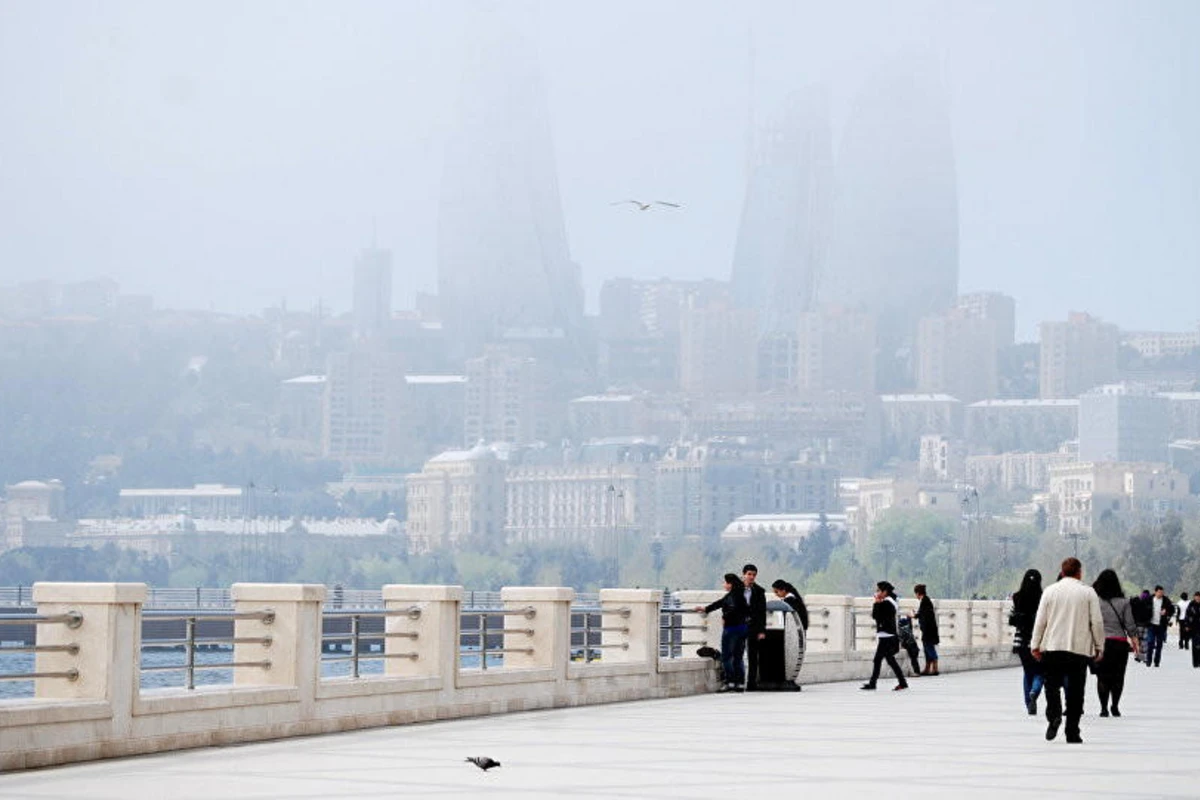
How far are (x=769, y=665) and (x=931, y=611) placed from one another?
7.10m

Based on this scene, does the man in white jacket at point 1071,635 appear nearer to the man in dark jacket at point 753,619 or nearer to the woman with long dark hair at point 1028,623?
the woman with long dark hair at point 1028,623

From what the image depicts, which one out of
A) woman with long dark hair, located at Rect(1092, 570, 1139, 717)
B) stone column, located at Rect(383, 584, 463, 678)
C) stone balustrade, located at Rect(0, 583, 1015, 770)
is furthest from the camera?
woman with long dark hair, located at Rect(1092, 570, 1139, 717)

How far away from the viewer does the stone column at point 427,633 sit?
863 inches

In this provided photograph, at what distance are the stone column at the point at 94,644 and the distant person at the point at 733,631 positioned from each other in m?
12.3

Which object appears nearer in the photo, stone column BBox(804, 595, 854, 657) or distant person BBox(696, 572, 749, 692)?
distant person BBox(696, 572, 749, 692)

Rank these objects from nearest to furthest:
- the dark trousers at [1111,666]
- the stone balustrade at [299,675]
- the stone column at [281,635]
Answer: the stone balustrade at [299,675]
the stone column at [281,635]
the dark trousers at [1111,666]

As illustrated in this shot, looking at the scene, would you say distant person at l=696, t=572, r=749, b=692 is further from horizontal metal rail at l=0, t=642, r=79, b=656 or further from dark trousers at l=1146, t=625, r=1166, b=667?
dark trousers at l=1146, t=625, r=1166, b=667

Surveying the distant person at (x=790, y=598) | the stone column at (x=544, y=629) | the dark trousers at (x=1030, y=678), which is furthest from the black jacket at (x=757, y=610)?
the dark trousers at (x=1030, y=678)

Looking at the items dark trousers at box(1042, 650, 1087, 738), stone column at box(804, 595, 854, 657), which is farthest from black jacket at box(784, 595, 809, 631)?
dark trousers at box(1042, 650, 1087, 738)

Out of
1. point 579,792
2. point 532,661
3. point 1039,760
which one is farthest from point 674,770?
point 532,661

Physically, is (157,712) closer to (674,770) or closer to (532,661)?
(674,770)

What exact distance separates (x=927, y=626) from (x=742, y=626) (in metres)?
8.22

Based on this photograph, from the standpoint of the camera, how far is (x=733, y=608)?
92.2 ft

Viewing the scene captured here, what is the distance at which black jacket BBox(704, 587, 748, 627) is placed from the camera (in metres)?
28.0
